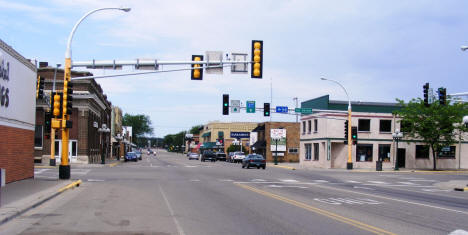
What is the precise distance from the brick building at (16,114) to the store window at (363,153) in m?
40.5

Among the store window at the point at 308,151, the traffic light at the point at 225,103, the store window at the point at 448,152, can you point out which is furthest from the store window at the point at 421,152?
the traffic light at the point at 225,103

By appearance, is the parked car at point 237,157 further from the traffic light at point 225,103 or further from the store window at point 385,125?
the traffic light at point 225,103

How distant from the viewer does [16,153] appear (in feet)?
74.9

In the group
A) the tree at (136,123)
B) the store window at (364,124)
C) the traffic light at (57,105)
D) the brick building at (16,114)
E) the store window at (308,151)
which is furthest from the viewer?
the tree at (136,123)

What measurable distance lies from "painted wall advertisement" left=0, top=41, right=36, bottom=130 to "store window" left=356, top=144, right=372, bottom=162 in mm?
40548

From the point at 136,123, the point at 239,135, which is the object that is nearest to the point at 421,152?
the point at 239,135

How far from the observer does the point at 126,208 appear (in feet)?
49.5

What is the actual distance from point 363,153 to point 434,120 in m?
8.93

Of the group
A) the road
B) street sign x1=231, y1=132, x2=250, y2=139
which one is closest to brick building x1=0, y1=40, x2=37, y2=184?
the road

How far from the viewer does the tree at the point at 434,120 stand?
52.4 metres

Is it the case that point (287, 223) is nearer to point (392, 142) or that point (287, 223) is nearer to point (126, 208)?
point (126, 208)

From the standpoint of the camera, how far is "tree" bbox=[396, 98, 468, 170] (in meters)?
52.4

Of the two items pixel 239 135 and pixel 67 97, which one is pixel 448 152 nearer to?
pixel 67 97

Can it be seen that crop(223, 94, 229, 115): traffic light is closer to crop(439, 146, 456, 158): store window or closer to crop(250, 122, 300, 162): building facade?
crop(439, 146, 456, 158): store window
